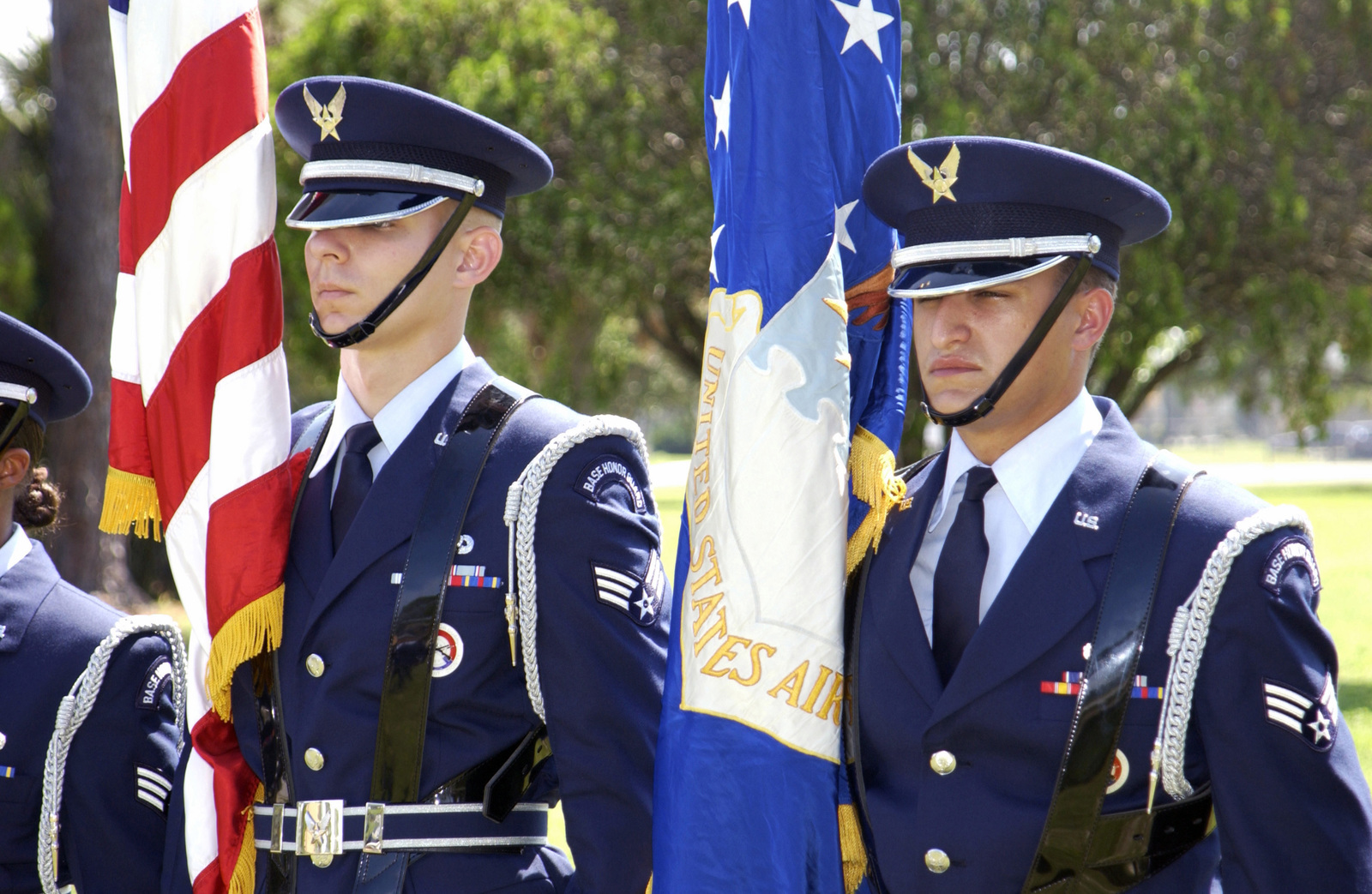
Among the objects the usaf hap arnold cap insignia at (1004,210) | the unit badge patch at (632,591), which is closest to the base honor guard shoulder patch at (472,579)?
the unit badge patch at (632,591)

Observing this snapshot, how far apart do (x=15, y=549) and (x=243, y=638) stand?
2.29 feet

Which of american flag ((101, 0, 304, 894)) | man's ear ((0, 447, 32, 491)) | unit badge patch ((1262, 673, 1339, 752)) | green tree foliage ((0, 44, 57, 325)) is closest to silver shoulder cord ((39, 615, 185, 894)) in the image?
american flag ((101, 0, 304, 894))

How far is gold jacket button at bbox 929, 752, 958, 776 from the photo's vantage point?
219 cm

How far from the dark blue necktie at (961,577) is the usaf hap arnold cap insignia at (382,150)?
114 cm

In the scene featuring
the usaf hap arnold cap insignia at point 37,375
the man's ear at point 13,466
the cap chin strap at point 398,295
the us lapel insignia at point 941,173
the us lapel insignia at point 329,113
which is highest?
the us lapel insignia at point 329,113

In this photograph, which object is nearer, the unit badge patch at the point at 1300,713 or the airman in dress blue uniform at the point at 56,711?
the unit badge patch at the point at 1300,713

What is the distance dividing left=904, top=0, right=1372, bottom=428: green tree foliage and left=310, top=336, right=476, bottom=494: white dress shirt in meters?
9.24

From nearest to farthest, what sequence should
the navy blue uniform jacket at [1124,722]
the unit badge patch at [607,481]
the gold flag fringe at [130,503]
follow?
1. the navy blue uniform jacket at [1124,722]
2. the unit badge patch at [607,481]
3. the gold flag fringe at [130,503]

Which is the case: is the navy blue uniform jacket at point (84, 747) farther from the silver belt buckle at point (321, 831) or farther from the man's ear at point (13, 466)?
the silver belt buckle at point (321, 831)

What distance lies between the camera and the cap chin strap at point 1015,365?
228 cm

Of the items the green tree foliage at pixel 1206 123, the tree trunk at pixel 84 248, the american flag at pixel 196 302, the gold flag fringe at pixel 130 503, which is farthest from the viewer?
the green tree foliage at pixel 1206 123

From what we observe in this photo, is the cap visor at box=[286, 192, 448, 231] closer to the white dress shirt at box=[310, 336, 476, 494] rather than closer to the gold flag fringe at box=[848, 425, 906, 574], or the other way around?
the white dress shirt at box=[310, 336, 476, 494]

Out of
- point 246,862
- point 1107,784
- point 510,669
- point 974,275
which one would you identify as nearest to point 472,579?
point 510,669

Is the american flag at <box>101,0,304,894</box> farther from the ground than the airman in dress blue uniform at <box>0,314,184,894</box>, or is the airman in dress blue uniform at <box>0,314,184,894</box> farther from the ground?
the american flag at <box>101,0,304,894</box>
